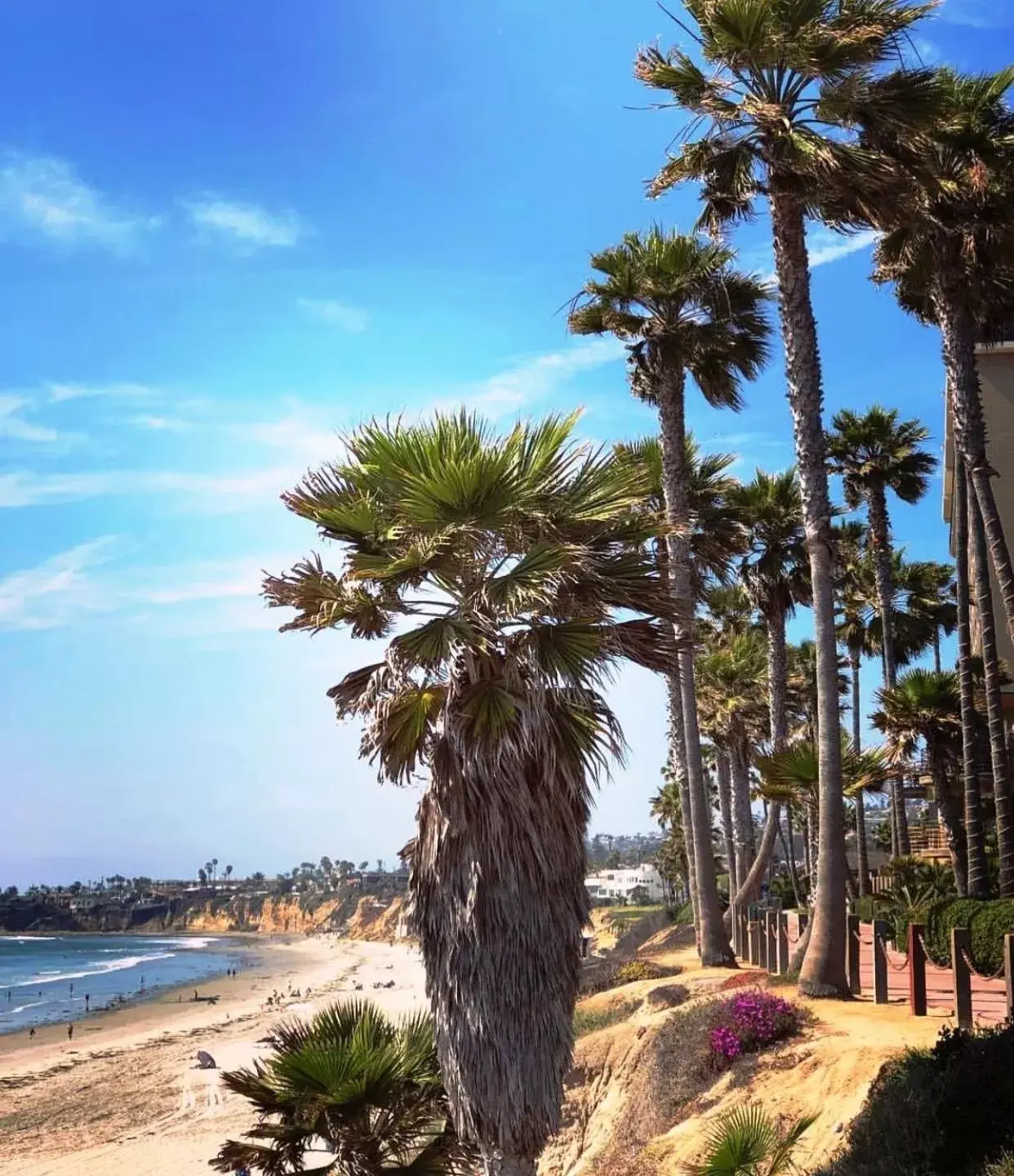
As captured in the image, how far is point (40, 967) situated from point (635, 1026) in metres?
120

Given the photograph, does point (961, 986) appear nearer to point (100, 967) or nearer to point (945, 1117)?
point (945, 1117)

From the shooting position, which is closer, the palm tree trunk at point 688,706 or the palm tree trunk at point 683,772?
the palm tree trunk at point 688,706

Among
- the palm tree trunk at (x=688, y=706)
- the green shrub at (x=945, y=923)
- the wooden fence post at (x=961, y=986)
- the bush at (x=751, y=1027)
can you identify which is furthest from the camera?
the palm tree trunk at (x=688, y=706)

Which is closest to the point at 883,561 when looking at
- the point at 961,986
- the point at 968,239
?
the point at 968,239

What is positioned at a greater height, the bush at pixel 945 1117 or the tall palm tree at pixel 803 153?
the tall palm tree at pixel 803 153

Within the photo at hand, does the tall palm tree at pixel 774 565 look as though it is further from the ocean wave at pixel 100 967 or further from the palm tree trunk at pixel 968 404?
the ocean wave at pixel 100 967

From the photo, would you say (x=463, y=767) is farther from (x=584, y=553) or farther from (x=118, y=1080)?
(x=118, y=1080)

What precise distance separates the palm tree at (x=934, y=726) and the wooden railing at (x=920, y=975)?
657 centimetres

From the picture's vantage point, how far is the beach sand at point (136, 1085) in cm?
2528

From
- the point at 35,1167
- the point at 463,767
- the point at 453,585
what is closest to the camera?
the point at 463,767

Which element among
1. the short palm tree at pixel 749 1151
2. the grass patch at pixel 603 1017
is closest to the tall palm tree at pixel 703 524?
the grass patch at pixel 603 1017

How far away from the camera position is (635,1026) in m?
17.0

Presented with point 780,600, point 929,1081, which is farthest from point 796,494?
point 929,1081

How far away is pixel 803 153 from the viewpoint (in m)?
14.9
